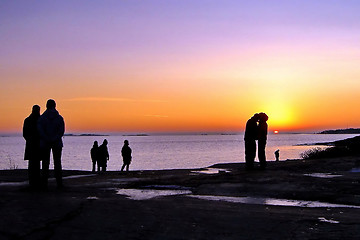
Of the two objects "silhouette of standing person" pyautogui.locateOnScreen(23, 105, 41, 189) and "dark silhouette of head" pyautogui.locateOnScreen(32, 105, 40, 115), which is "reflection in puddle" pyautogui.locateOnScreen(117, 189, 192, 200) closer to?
"silhouette of standing person" pyautogui.locateOnScreen(23, 105, 41, 189)

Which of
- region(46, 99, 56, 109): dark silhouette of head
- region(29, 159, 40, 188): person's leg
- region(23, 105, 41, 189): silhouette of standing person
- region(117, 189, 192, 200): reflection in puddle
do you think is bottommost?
region(117, 189, 192, 200): reflection in puddle

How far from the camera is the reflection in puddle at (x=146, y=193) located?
986cm

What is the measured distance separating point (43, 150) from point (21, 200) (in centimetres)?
268

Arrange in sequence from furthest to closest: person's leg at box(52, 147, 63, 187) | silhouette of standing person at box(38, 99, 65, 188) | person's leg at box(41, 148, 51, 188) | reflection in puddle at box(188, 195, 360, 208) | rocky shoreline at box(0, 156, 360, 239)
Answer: person's leg at box(52, 147, 63, 187) < person's leg at box(41, 148, 51, 188) < silhouette of standing person at box(38, 99, 65, 188) < reflection in puddle at box(188, 195, 360, 208) < rocky shoreline at box(0, 156, 360, 239)

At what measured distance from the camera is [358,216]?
7391mm

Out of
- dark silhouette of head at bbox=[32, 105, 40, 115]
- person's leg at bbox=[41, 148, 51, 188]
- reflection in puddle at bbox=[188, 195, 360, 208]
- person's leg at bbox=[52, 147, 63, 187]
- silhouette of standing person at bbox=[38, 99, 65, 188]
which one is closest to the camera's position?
reflection in puddle at bbox=[188, 195, 360, 208]

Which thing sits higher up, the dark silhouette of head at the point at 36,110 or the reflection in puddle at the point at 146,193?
the dark silhouette of head at the point at 36,110

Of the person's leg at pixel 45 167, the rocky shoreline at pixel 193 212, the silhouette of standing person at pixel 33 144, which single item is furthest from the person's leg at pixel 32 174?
the rocky shoreline at pixel 193 212

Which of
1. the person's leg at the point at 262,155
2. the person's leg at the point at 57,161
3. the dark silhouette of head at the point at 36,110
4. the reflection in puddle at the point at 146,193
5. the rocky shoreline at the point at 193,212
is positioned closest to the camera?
the rocky shoreline at the point at 193,212

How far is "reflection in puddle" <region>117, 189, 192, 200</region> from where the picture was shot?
9859mm

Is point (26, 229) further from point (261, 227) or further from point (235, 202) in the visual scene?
point (235, 202)

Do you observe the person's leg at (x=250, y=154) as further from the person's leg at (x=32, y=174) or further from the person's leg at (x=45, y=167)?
the person's leg at (x=32, y=174)

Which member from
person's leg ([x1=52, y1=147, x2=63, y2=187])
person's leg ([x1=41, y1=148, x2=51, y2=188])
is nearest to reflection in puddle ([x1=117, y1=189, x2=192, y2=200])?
person's leg ([x1=52, y1=147, x2=63, y2=187])

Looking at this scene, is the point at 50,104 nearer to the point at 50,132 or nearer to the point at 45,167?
the point at 50,132
